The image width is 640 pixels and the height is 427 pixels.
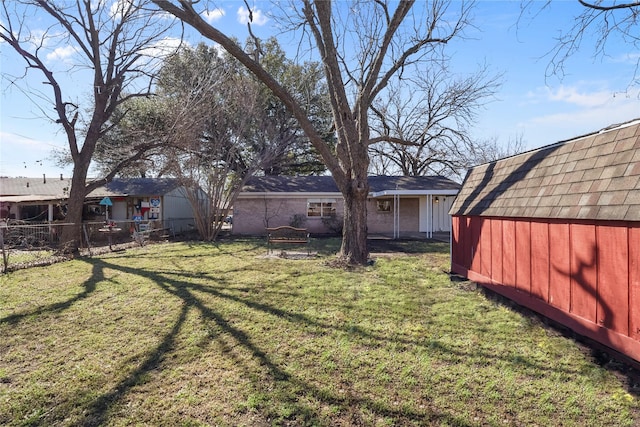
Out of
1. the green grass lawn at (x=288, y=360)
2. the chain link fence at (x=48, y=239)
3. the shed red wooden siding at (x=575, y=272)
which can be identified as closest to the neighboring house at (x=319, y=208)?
the chain link fence at (x=48, y=239)

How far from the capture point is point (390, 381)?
11.2 feet

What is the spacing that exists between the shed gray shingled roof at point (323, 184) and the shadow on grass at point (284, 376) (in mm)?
13457

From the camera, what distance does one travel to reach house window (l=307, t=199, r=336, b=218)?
63.6 feet

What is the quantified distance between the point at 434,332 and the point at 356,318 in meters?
1.08

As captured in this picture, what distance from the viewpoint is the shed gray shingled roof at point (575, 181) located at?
371 cm

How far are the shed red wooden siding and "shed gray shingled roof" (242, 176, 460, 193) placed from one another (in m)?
13.0

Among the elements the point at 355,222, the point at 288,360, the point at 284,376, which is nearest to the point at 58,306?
the point at 288,360

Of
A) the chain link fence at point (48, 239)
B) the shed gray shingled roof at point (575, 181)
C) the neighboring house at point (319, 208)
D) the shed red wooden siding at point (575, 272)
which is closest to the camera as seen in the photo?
the shed red wooden siding at point (575, 272)

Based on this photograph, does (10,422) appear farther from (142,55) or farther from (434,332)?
(142,55)

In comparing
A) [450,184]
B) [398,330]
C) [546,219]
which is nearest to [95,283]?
[398,330]

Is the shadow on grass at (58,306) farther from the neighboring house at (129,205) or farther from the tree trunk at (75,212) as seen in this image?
the neighboring house at (129,205)

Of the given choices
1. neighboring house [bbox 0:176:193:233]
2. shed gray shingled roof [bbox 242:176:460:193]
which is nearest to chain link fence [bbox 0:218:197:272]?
neighboring house [bbox 0:176:193:233]

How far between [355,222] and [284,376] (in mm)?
6080

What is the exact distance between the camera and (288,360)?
12.5ft
